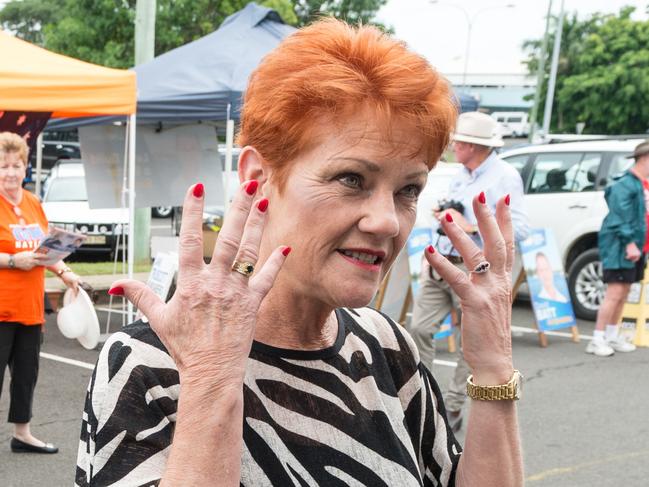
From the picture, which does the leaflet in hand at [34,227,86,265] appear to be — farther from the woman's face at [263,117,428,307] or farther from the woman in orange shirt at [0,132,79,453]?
the woman's face at [263,117,428,307]

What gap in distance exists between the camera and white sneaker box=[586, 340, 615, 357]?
25.3ft

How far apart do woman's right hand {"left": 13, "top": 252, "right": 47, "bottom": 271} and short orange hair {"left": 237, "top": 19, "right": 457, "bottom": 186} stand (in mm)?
3475

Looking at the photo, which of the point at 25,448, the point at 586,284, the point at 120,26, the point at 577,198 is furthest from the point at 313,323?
the point at 120,26

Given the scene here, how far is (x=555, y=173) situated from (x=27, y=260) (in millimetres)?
7132

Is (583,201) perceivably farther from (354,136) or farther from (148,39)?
(354,136)

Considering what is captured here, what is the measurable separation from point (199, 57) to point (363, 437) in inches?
308

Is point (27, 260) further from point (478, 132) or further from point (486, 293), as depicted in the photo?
point (486, 293)

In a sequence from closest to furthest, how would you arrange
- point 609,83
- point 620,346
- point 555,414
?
1. point 555,414
2. point 620,346
3. point 609,83

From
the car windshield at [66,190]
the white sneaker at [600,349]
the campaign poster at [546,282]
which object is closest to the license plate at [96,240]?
the car windshield at [66,190]

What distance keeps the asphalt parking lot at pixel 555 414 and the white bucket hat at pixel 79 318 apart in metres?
0.56

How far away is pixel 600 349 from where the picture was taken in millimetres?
→ 7742

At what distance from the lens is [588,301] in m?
9.54

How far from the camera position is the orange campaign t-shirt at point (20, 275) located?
461 centimetres

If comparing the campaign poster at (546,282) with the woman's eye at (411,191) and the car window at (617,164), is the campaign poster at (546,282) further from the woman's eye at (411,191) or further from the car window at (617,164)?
the woman's eye at (411,191)
